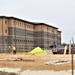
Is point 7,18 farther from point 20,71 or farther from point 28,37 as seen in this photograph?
point 20,71

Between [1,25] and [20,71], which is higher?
[1,25]

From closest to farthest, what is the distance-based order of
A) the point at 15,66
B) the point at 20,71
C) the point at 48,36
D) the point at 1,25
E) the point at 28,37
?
the point at 20,71 → the point at 15,66 → the point at 1,25 → the point at 28,37 → the point at 48,36

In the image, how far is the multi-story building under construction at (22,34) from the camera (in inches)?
2901

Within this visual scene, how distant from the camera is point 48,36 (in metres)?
113

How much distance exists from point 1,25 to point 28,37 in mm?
25613

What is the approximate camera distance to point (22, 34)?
295 feet

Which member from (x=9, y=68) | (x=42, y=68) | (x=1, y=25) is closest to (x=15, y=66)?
(x=9, y=68)

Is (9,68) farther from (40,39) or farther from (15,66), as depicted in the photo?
(40,39)

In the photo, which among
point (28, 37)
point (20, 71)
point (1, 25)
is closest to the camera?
point (20, 71)

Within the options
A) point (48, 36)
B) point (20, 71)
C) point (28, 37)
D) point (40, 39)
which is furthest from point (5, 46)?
point (20, 71)

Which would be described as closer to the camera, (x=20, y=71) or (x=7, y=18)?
(x=20, y=71)

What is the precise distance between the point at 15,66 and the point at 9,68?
99 centimetres

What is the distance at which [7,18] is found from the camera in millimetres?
75500

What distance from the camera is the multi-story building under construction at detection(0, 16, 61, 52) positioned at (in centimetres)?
7369
